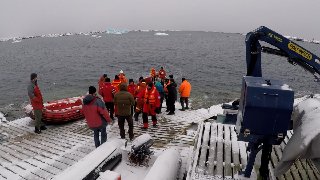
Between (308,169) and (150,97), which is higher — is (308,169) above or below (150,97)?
below

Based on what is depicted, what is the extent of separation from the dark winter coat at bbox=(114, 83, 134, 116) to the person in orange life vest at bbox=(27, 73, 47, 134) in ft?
10.0

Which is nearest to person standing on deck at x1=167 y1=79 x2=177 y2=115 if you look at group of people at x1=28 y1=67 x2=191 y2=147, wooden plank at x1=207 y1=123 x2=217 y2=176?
group of people at x1=28 y1=67 x2=191 y2=147

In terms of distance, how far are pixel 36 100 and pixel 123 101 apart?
3465 millimetres

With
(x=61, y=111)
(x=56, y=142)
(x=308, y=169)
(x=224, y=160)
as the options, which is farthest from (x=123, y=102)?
(x=308, y=169)

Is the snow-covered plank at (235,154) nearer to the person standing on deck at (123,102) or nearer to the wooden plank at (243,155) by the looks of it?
the wooden plank at (243,155)

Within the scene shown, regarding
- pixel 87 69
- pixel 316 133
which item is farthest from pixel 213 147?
pixel 87 69

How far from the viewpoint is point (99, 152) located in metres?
6.46

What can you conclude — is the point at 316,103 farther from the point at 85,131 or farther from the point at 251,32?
the point at 85,131

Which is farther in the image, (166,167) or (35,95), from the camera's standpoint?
(35,95)

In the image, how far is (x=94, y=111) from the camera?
7.54 m

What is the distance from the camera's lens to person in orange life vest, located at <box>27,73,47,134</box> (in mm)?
9766

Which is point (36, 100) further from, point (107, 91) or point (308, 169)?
point (308, 169)

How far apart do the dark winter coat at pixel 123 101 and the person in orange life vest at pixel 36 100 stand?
10.0 feet

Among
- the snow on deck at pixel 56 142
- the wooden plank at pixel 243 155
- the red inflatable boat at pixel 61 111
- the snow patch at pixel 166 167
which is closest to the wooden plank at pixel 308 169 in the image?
the wooden plank at pixel 243 155
